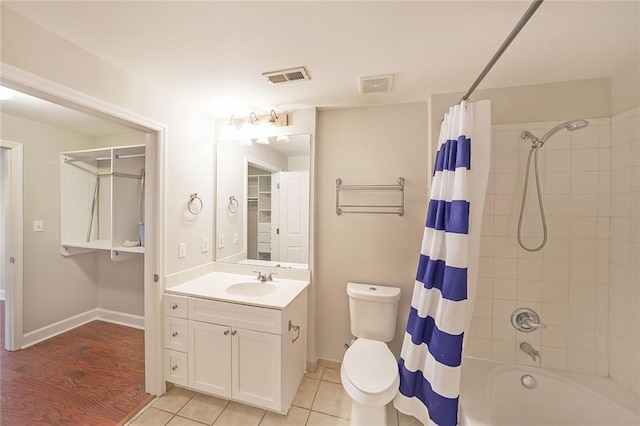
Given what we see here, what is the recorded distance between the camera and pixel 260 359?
1.60m

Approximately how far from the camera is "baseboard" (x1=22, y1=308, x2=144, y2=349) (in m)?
2.43

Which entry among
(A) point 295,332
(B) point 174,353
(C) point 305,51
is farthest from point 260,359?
(C) point 305,51

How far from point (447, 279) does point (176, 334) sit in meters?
1.94

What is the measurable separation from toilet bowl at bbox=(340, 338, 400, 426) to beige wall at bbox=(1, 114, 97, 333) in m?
3.27

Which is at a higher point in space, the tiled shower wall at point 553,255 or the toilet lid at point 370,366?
the tiled shower wall at point 553,255

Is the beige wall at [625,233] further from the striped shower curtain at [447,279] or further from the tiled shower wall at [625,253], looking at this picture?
the striped shower curtain at [447,279]

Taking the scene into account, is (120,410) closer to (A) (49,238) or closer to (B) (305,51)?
(A) (49,238)

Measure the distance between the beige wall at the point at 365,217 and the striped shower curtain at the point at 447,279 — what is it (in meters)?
0.48

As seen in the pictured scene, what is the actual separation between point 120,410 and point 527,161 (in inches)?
132

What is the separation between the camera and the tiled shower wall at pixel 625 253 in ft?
4.58

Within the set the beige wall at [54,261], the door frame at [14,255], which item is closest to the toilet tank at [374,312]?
the beige wall at [54,261]

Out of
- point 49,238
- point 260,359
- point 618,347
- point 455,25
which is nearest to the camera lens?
point 455,25

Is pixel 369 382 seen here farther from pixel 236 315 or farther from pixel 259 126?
pixel 259 126

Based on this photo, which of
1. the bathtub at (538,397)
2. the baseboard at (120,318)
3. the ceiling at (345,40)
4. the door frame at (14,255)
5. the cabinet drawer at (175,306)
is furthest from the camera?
the baseboard at (120,318)
